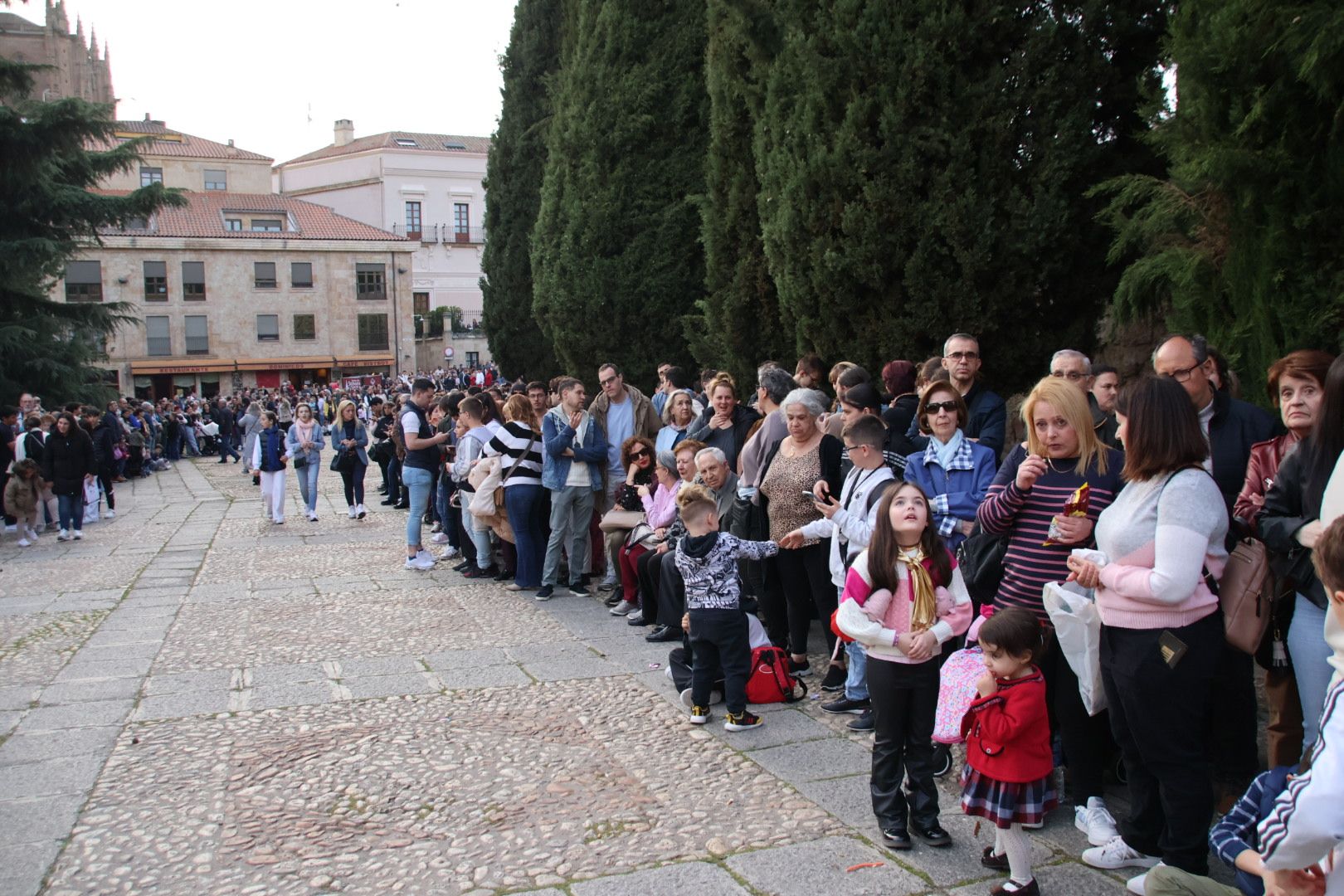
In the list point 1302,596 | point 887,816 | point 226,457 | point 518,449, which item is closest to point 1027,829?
point 887,816

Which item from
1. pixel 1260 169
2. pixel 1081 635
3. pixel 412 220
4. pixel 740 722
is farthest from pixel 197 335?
pixel 1081 635

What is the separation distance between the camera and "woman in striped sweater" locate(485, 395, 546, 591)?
32.0ft

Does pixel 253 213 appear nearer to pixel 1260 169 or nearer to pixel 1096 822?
pixel 1260 169

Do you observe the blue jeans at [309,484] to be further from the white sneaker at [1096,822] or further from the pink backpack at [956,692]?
the white sneaker at [1096,822]

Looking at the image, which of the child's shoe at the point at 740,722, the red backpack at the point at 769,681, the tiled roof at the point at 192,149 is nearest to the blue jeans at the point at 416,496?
the red backpack at the point at 769,681

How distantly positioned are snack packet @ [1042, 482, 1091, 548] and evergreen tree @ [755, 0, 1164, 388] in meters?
3.79

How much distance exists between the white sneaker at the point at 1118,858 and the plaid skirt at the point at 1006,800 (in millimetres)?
307

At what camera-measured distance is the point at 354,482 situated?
52.9ft

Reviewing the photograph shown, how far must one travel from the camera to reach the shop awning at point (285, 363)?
57406 millimetres

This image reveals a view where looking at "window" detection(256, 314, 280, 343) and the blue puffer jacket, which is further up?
"window" detection(256, 314, 280, 343)

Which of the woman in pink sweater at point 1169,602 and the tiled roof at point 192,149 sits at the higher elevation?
the tiled roof at point 192,149

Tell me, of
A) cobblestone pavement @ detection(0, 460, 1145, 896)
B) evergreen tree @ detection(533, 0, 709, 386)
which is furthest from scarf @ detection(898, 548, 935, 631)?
evergreen tree @ detection(533, 0, 709, 386)

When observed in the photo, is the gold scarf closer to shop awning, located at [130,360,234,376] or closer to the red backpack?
the red backpack

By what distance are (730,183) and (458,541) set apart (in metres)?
4.92
